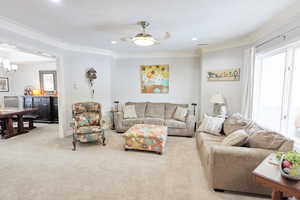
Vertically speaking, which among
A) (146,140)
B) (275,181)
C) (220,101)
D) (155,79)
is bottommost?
(146,140)

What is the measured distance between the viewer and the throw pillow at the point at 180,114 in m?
4.56

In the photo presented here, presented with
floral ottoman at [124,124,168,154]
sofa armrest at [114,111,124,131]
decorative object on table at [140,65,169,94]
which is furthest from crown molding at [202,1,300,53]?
sofa armrest at [114,111,124,131]

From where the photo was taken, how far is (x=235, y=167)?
6.40ft

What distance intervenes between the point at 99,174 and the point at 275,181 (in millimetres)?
2224

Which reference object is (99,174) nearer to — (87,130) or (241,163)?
(87,130)

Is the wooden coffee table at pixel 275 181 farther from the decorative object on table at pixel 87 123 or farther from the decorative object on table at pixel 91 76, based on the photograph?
the decorative object on table at pixel 91 76

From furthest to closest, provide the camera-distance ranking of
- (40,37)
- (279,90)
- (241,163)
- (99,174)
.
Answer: (40,37) < (279,90) < (99,174) < (241,163)

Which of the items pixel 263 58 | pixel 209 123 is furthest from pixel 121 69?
pixel 263 58

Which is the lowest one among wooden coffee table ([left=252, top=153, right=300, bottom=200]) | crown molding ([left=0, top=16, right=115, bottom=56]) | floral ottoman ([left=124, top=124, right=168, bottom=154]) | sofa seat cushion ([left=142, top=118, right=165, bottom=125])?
floral ottoman ([left=124, top=124, right=168, bottom=154])

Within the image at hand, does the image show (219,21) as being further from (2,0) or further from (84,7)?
(2,0)

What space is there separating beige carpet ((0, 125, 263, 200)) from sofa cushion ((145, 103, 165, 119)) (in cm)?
141

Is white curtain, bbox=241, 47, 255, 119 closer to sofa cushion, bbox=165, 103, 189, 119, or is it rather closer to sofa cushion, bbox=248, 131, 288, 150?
sofa cushion, bbox=248, 131, 288, 150

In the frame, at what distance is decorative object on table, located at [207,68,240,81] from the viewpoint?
410cm

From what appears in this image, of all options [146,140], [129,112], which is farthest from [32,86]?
[146,140]
